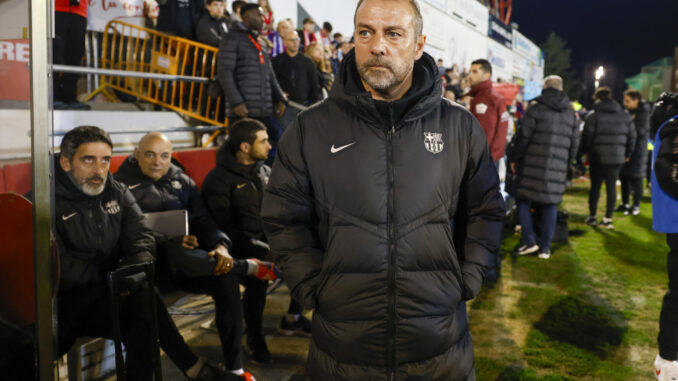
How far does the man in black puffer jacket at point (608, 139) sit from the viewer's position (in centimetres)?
718

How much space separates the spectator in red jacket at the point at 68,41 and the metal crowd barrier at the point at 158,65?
0.77 m

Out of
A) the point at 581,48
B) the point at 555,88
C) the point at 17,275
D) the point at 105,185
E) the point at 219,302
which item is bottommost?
the point at 219,302

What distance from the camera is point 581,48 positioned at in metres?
93.6

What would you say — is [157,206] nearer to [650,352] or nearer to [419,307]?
[419,307]

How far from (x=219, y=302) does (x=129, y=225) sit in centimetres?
70

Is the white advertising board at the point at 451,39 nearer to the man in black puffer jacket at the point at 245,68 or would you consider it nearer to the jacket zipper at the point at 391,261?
the man in black puffer jacket at the point at 245,68

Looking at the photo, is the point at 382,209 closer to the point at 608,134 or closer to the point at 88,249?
the point at 88,249

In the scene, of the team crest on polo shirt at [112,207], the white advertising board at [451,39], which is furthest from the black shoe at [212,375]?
the white advertising board at [451,39]

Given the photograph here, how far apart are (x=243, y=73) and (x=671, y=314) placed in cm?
418

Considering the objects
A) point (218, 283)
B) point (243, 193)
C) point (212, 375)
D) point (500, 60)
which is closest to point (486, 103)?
point (243, 193)

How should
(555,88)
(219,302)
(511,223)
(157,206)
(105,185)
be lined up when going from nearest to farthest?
(105,185) → (219,302) → (157,206) → (555,88) → (511,223)

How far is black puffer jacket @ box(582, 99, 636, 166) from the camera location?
717 cm

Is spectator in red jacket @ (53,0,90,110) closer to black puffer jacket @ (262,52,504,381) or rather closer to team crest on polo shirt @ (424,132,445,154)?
black puffer jacket @ (262,52,504,381)

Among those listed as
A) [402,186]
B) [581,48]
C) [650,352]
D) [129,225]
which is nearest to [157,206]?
[129,225]
